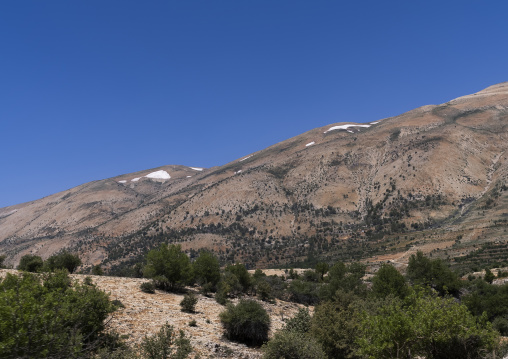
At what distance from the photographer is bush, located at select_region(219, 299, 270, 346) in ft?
67.2

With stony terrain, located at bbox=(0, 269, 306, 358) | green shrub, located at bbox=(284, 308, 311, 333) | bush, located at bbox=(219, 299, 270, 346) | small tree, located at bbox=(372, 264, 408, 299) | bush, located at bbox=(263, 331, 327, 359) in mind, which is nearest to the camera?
bush, located at bbox=(263, 331, 327, 359)

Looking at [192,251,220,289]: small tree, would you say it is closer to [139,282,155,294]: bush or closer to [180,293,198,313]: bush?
[139,282,155,294]: bush

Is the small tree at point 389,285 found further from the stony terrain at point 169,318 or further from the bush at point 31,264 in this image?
the bush at point 31,264

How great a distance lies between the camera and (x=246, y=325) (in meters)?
20.6

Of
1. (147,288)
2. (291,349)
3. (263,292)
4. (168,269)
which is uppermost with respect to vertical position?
(168,269)

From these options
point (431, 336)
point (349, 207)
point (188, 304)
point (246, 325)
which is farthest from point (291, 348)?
point (349, 207)

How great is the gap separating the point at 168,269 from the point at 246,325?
10567 millimetres

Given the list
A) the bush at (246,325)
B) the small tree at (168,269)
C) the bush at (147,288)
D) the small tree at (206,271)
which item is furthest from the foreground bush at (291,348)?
the small tree at (206,271)

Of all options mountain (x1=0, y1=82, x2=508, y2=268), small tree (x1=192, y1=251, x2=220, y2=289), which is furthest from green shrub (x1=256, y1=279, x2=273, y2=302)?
mountain (x1=0, y1=82, x2=508, y2=268)

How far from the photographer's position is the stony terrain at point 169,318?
1758 cm

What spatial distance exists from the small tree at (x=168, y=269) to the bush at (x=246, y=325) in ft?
28.3

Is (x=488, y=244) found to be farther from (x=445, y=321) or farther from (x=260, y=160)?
(x=260, y=160)

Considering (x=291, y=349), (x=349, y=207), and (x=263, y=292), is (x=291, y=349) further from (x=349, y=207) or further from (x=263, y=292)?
(x=349, y=207)

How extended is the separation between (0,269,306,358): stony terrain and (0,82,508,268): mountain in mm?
63496
